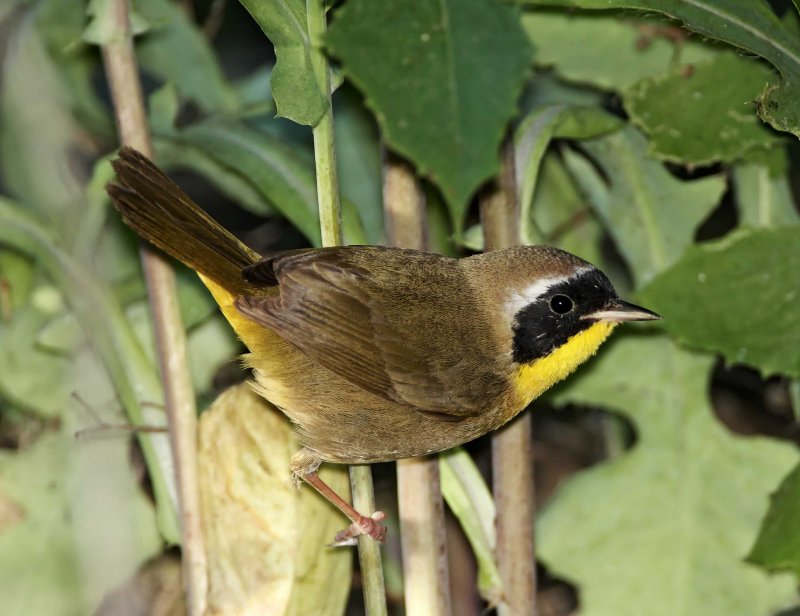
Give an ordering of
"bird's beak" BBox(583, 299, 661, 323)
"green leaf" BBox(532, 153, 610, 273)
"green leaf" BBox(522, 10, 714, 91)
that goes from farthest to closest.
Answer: "green leaf" BBox(532, 153, 610, 273)
"green leaf" BBox(522, 10, 714, 91)
"bird's beak" BBox(583, 299, 661, 323)

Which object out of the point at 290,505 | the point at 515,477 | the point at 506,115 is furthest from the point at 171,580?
the point at 506,115

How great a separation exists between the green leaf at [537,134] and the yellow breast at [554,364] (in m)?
0.29

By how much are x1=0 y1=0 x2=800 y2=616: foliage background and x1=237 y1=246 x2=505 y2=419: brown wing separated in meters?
0.18

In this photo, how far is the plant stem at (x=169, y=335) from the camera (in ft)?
8.68

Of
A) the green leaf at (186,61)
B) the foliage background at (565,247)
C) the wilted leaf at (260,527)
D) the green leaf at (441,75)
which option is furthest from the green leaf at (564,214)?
the green leaf at (441,75)

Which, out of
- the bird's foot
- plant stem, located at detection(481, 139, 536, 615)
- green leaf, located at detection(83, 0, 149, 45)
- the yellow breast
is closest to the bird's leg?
the bird's foot

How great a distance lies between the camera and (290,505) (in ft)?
8.53

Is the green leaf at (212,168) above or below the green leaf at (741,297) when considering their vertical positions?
above

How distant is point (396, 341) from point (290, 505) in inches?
19.0

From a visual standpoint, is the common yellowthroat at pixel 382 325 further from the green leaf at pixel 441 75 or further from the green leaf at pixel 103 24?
the green leaf at pixel 441 75

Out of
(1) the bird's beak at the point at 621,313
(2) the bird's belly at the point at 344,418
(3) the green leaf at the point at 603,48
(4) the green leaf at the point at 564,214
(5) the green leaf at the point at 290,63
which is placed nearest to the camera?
(5) the green leaf at the point at 290,63

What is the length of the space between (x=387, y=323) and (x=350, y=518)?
482 millimetres

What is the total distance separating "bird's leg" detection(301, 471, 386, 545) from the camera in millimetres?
2408

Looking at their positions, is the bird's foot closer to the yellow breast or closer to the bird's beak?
the yellow breast
